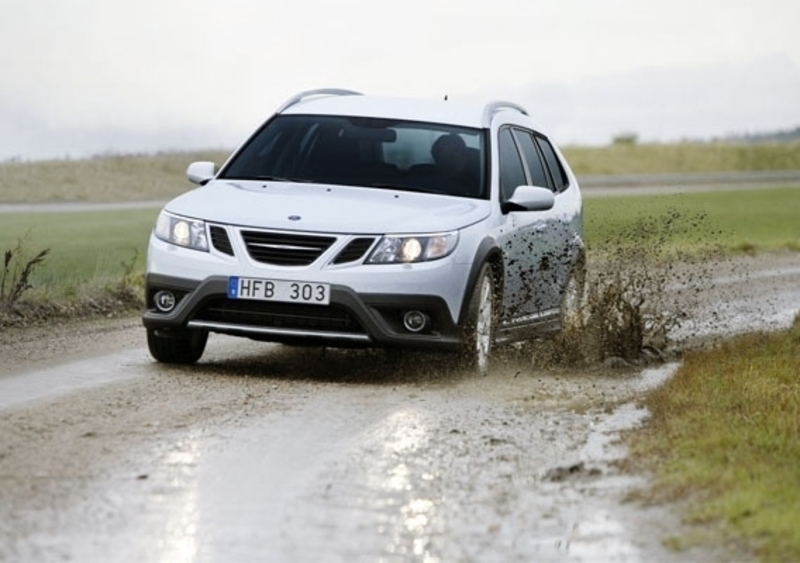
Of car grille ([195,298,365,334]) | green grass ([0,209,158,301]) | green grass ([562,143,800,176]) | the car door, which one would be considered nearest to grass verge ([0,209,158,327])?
green grass ([0,209,158,301])

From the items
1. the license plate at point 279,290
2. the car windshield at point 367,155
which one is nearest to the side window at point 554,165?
the car windshield at point 367,155

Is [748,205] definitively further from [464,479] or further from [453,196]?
[464,479]

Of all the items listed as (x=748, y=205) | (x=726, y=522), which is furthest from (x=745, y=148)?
(x=726, y=522)

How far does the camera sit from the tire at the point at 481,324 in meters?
11.8

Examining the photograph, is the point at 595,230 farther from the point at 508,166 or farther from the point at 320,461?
the point at 320,461

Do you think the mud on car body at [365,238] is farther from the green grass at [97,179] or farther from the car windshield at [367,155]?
the green grass at [97,179]

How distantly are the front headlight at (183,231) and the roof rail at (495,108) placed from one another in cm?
234

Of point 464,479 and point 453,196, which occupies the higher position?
point 453,196

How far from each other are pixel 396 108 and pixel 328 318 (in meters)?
2.42

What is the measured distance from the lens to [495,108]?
1377 cm

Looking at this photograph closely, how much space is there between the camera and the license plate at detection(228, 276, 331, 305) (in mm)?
11438

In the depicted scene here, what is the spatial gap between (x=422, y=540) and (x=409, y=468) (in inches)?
62.9

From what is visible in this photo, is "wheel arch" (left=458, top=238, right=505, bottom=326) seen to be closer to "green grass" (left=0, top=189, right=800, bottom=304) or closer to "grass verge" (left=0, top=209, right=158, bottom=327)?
"green grass" (left=0, top=189, right=800, bottom=304)

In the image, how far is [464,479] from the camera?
8.23 m
